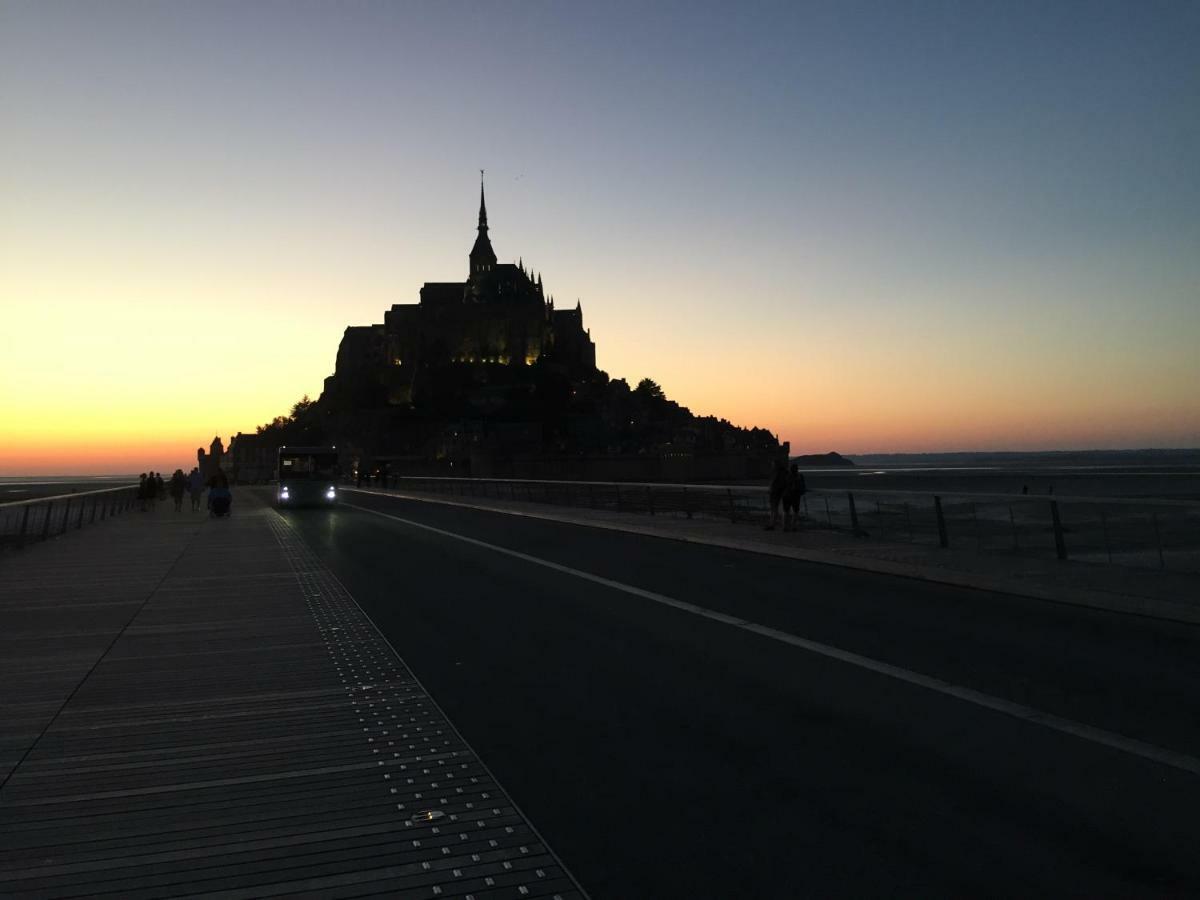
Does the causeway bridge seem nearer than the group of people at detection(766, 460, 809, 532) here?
Yes

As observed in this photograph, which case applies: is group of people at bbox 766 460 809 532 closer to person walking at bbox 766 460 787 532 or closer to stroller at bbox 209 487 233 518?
person walking at bbox 766 460 787 532

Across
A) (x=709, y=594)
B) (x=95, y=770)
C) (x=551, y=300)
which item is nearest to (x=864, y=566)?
(x=709, y=594)

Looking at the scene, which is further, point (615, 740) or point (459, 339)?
point (459, 339)

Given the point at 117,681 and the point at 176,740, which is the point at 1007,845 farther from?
the point at 117,681

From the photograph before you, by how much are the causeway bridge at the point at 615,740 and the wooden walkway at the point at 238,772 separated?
0.08 ft

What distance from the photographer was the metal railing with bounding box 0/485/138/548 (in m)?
20.8

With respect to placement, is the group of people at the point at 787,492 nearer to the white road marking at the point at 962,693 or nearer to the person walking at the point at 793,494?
the person walking at the point at 793,494

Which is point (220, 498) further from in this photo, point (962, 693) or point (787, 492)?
point (962, 693)

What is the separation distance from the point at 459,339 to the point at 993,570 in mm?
173646

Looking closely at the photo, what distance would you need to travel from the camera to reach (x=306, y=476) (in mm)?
42500

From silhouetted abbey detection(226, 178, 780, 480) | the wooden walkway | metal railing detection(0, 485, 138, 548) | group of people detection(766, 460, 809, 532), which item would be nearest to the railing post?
group of people detection(766, 460, 809, 532)

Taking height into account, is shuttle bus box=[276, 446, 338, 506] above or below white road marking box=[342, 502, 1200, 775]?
above

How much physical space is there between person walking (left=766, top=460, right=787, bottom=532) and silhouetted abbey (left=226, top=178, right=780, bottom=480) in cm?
13176

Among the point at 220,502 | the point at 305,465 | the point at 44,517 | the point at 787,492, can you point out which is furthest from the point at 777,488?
the point at 305,465
